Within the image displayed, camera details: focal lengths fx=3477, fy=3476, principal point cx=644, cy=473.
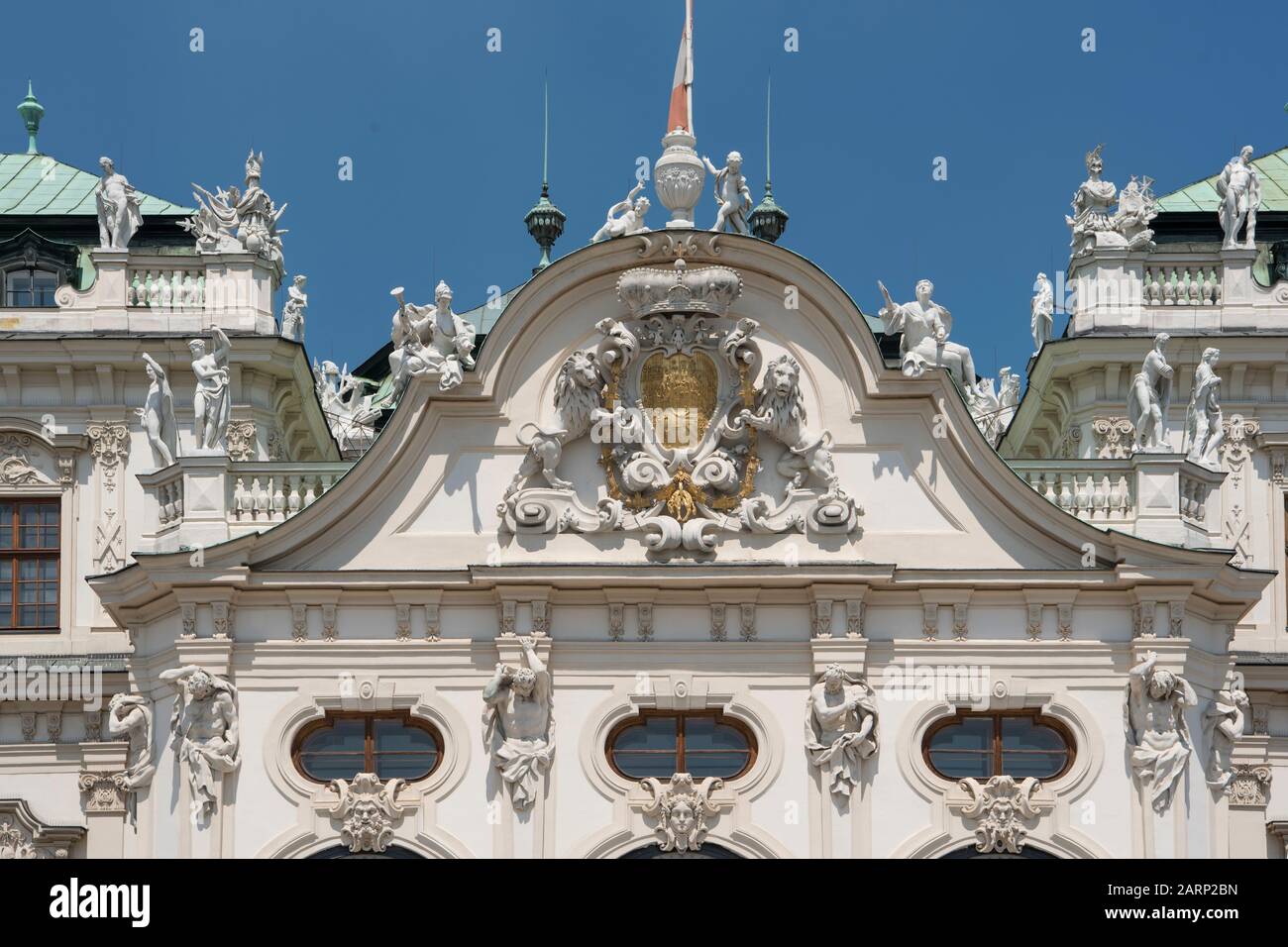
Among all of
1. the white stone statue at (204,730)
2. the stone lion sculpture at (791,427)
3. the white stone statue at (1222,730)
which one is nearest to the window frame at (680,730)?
the stone lion sculpture at (791,427)

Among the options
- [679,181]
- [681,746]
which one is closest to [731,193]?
[679,181]

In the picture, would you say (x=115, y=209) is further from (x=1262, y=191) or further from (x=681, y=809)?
(x=1262, y=191)

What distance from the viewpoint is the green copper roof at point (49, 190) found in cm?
5234

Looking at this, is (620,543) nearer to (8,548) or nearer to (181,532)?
(181,532)

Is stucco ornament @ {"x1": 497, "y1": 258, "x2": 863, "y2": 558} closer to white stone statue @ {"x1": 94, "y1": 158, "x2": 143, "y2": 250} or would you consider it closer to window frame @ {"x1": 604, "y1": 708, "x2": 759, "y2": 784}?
window frame @ {"x1": 604, "y1": 708, "x2": 759, "y2": 784}

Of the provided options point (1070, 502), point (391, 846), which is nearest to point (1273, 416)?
point (1070, 502)

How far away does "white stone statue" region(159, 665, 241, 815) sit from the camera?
140 feet

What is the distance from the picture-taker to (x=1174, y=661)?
4319 cm

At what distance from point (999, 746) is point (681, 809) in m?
4.08

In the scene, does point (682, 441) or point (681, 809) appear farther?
point (682, 441)

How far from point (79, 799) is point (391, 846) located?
24.0 ft

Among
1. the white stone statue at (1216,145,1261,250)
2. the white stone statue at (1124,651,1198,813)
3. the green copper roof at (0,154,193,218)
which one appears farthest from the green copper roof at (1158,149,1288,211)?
the green copper roof at (0,154,193,218)

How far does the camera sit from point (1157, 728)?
4294 centimetres
